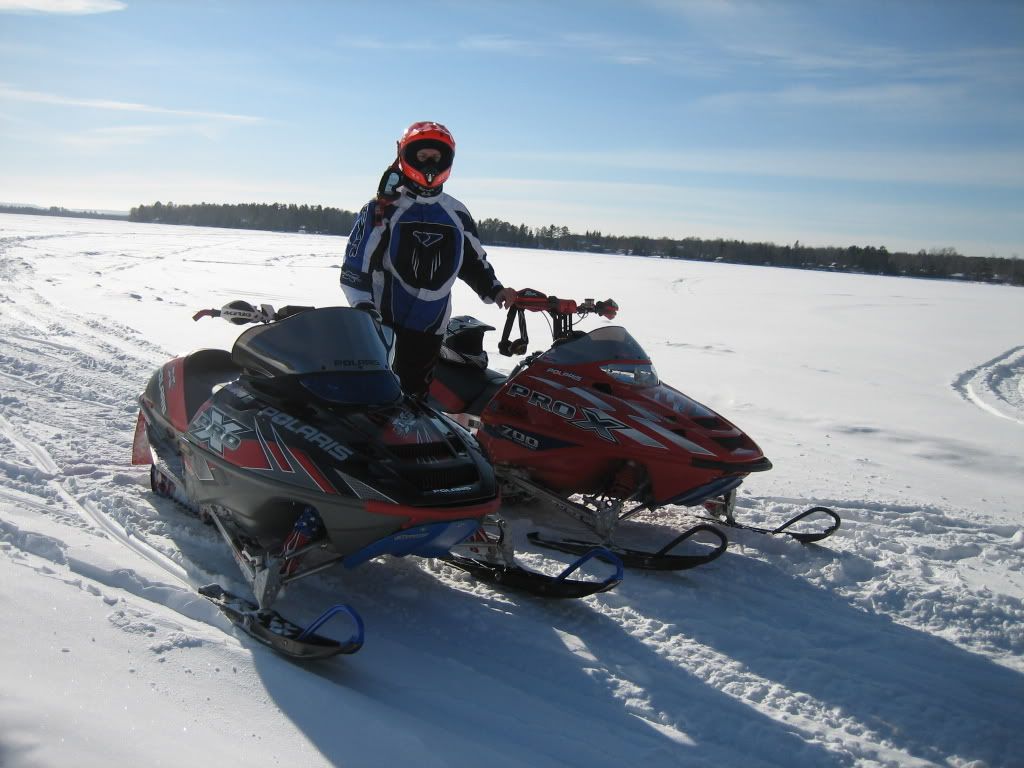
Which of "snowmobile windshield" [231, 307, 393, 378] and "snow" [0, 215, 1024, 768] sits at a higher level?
"snowmobile windshield" [231, 307, 393, 378]

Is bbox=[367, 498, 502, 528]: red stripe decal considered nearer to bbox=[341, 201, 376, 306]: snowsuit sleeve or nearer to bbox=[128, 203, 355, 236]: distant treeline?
bbox=[341, 201, 376, 306]: snowsuit sleeve

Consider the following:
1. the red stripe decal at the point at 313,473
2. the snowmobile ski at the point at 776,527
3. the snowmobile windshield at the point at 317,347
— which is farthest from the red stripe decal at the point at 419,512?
the snowmobile ski at the point at 776,527

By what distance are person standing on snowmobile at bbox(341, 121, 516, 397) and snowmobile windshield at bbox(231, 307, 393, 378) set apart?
62 cm

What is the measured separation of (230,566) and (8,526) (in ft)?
2.86

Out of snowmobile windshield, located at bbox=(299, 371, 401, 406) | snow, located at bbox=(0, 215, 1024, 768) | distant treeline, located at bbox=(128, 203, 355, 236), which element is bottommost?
snow, located at bbox=(0, 215, 1024, 768)

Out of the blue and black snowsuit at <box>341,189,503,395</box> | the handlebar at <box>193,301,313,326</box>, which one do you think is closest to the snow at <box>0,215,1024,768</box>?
the handlebar at <box>193,301,313,326</box>

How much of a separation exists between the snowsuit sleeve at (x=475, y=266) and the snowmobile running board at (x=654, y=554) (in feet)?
4.74

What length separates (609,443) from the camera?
161 inches

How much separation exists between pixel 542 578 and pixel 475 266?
1960 mm

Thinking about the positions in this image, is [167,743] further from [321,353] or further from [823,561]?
[823,561]

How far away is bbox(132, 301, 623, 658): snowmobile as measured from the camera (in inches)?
115

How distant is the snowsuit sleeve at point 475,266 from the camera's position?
4.57 meters

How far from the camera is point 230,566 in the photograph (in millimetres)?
3467

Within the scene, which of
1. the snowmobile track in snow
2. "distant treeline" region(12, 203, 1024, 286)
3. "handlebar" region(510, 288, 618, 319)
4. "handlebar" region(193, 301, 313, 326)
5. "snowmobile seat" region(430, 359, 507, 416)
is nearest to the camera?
"handlebar" region(193, 301, 313, 326)
